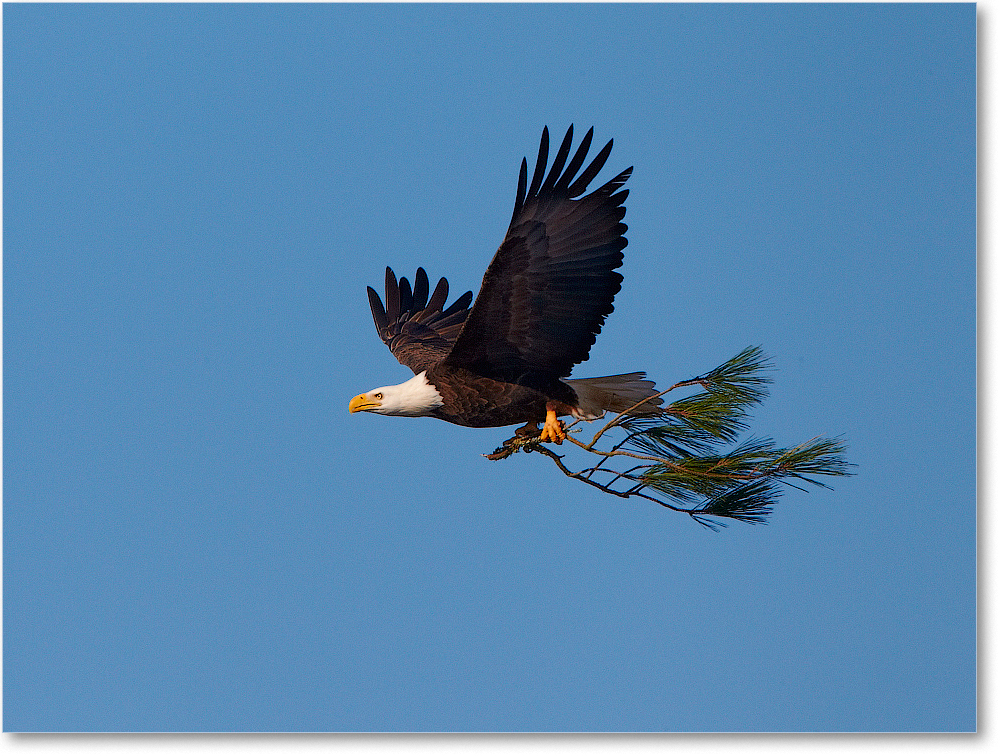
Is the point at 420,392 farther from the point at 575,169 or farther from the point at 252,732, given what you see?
the point at 252,732

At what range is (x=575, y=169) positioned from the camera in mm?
2674

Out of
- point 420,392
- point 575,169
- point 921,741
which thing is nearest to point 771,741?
point 921,741

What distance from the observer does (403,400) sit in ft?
9.50

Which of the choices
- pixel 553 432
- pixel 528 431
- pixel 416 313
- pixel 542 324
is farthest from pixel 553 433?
pixel 416 313

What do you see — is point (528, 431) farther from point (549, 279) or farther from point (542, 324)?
point (549, 279)

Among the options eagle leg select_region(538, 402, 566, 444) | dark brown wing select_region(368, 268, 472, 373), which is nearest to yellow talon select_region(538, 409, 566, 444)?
eagle leg select_region(538, 402, 566, 444)

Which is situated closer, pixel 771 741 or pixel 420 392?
pixel 420 392

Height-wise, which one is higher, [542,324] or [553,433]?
[542,324]

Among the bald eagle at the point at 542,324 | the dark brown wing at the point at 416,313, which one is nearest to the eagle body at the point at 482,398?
the bald eagle at the point at 542,324

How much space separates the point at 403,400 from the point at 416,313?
3.05 feet

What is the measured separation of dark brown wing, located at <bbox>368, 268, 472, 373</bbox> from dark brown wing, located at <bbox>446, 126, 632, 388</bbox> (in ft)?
2.53

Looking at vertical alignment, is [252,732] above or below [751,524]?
below

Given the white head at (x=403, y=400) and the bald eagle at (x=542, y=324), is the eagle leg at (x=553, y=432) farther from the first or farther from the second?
the white head at (x=403, y=400)

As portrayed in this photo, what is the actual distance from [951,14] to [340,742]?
2820mm
